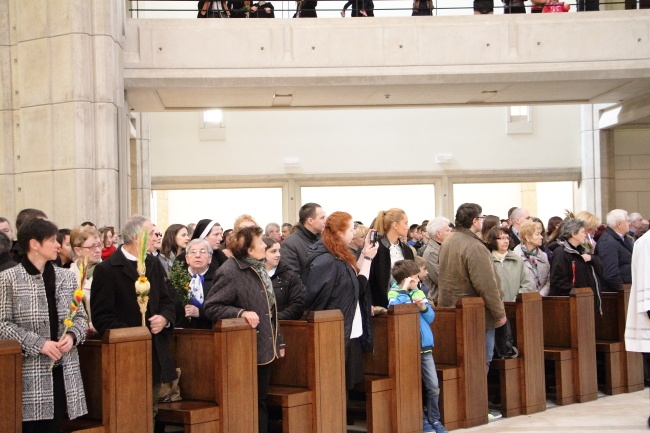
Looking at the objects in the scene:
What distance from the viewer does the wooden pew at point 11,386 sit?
14.5 ft

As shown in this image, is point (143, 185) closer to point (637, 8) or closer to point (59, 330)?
point (637, 8)

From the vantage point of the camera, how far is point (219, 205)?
18328 millimetres

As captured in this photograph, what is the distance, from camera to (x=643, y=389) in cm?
919

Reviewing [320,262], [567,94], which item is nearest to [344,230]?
[320,262]

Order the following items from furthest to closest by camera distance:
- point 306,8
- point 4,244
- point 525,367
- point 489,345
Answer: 1. point 306,8
2. point 525,367
3. point 489,345
4. point 4,244

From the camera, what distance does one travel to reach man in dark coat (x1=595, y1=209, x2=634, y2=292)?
30.7 feet

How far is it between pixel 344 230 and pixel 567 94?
9152 millimetres

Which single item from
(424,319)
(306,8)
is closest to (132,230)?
(424,319)

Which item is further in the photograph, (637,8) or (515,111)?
(515,111)

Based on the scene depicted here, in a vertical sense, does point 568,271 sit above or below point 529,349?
above

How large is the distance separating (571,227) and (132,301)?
4.47m

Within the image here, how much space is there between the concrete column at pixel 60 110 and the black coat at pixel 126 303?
5.74 meters

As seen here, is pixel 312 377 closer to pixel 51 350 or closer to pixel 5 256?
pixel 51 350

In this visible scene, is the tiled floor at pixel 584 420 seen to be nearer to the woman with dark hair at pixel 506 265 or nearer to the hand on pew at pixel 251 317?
the woman with dark hair at pixel 506 265
